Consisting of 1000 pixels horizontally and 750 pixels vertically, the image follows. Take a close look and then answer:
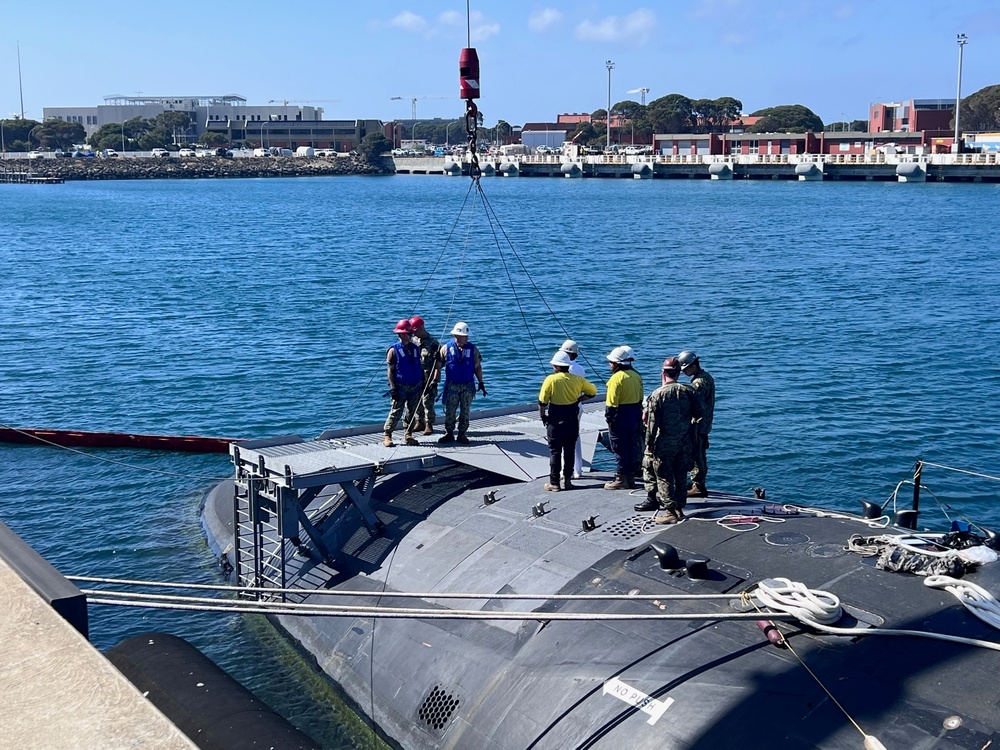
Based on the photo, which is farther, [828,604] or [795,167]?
[795,167]

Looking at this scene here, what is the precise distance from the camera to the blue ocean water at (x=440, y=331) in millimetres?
24062

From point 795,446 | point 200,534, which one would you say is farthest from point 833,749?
point 795,446

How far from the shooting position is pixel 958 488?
24578 mm

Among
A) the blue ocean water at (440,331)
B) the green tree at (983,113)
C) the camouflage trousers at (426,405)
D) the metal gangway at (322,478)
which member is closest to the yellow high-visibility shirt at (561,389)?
the metal gangway at (322,478)

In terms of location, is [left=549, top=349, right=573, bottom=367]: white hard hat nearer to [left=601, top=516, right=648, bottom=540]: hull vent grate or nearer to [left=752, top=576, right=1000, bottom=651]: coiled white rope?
[left=601, top=516, right=648, bottom=540]: hull vent grate

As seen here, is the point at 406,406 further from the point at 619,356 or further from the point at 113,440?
the point at 113,440

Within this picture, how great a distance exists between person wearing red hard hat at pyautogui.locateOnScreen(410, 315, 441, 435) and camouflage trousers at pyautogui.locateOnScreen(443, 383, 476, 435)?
39 cm

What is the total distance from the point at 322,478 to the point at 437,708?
13.6 feet

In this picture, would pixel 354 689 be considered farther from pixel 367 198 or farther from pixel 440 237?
pixel 367 198

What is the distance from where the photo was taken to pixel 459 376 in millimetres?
17188

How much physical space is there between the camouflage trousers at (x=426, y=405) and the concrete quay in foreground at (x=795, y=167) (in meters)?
141

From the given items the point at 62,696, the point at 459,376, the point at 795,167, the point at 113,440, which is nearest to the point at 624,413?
the point at 459,376

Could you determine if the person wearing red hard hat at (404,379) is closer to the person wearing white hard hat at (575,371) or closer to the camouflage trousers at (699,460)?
the person wearing white hard hat at (575,371)

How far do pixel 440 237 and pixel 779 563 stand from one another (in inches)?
3157
